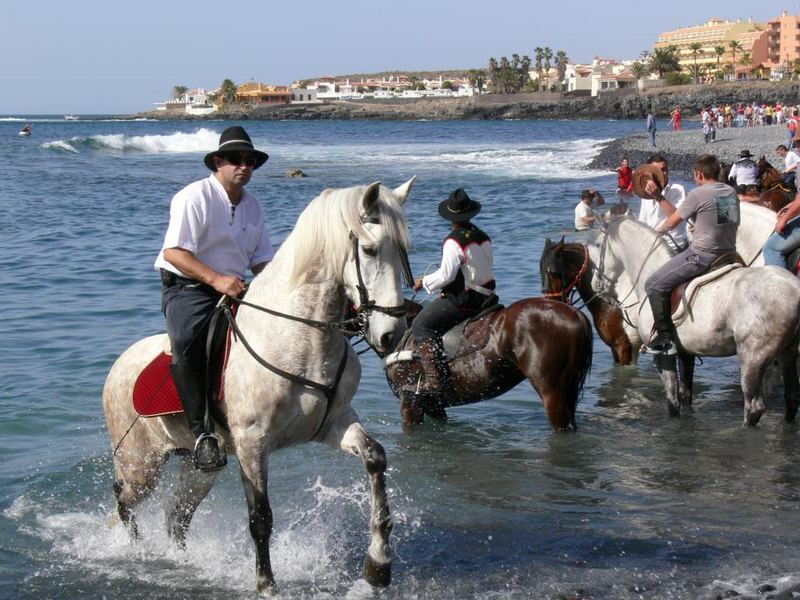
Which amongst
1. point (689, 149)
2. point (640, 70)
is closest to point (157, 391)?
point (689, 149)

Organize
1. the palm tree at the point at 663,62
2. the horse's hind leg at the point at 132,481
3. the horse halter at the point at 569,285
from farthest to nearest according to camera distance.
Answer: the palm tree at the point at 663,62 < the horse halter at the point at 569,285 < the horse's hind leg at the point at 132,481

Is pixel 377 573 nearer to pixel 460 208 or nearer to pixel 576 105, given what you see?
pixel 460 208

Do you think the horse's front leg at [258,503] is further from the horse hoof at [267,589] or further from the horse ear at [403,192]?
the horse ear at [403,192]

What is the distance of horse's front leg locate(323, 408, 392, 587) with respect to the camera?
226 inches

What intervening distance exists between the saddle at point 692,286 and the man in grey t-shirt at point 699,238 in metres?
0.05

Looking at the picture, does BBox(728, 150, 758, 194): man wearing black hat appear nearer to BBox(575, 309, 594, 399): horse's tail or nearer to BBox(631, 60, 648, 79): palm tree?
BBox(575, 309, 594, 399): horse's tail

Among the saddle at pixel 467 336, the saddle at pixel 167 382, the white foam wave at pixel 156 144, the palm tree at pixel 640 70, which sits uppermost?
the palm tree at pixel 640 70

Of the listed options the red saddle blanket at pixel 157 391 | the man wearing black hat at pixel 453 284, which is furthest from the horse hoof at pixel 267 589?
the man wearing black hat at pixel 453 284

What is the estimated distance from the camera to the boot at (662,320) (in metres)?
9.73

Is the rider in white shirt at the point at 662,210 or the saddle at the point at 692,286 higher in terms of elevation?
the rider in white shirt at the point at 662,210

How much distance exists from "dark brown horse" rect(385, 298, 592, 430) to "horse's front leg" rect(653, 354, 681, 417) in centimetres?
111

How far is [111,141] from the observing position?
8475cm

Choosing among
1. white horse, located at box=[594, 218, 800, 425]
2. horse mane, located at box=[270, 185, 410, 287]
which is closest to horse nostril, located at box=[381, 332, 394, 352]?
horse mane, located at box=[270, 185, 410, 287]

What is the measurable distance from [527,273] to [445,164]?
37.5 meters
